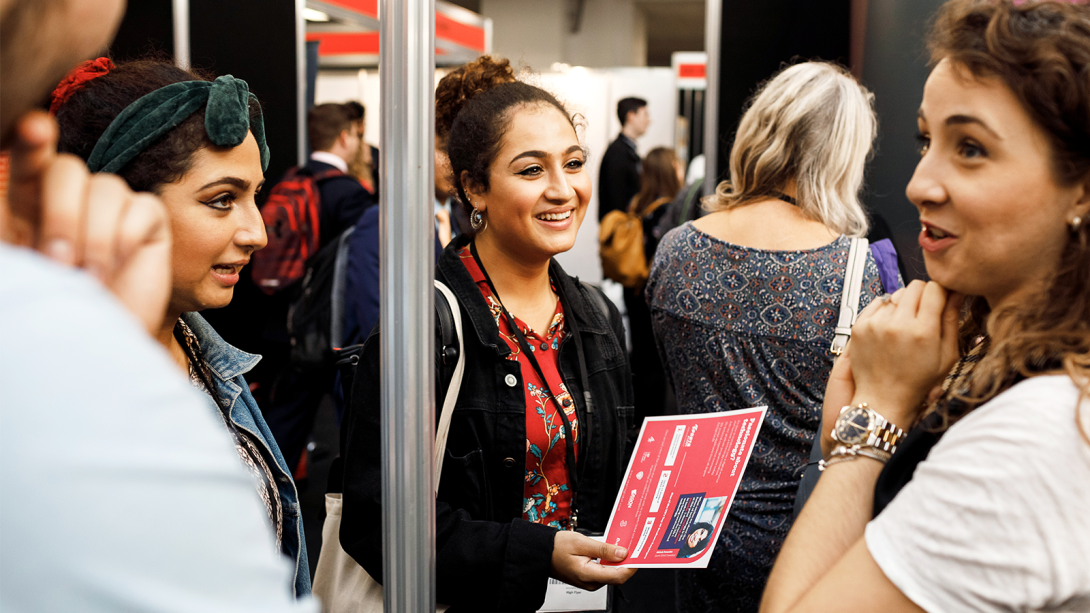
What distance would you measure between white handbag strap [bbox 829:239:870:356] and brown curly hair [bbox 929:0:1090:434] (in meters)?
0.93

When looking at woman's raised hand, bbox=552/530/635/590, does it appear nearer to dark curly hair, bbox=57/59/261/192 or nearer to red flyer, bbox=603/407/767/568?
red flyer, bbox=603/407/767/568

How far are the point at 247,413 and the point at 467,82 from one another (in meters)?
0.98

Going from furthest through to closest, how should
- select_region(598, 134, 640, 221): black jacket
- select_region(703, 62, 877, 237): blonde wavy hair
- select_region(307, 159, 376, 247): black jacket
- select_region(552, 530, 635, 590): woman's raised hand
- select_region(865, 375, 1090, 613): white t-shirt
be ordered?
1. select_region(598, 134, 640, 221): black jacket
2. select_region(307, 159, 376, 247): black jacket
3. select_region(703, 62, 877, 237): blonde wavy hair
4. select_region(552, 530, 635, 590): woman's raised hand
5. select_region(865, 375, 1090, 613): white t-shirt

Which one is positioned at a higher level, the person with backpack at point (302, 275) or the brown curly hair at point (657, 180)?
the brown curly hair at point (657, 180)

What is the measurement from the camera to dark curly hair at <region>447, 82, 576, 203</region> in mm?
1764

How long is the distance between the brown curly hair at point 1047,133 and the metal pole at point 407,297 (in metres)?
0.61

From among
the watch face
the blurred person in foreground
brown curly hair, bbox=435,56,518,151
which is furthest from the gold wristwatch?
brown curly hair, bbox=435,56,518,151

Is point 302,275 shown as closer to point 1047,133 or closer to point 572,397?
point 572,397

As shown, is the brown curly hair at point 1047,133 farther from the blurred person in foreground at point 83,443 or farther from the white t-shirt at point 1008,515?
the blurred person in foreground at point 83,443

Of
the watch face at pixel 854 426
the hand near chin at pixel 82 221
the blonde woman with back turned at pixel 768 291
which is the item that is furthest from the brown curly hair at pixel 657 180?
the hand near chin at pixel 82 221

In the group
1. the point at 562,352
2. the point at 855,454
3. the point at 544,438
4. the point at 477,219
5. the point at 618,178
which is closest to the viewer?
the point at 855,454

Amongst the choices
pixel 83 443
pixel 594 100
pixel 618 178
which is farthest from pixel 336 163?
pixel 594 100

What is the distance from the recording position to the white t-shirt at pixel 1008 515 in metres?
0.74

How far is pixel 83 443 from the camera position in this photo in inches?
15.3
